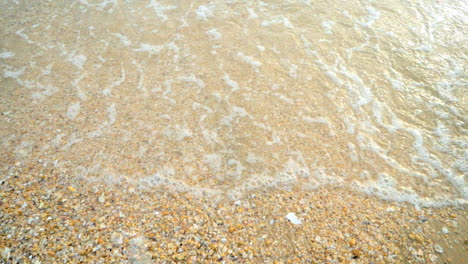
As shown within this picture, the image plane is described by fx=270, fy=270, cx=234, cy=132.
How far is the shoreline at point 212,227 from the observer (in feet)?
6.94

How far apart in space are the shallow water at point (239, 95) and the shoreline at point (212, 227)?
19cm

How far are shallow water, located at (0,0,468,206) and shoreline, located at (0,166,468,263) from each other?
19cm

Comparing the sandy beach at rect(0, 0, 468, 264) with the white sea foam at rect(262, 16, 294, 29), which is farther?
the white sea foam at rect(262, 16, 294, 29)

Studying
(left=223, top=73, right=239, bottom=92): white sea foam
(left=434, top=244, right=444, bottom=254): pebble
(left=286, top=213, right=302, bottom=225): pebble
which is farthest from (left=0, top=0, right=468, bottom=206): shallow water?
(left=434, top=244, right=444, bottom=254): pebble

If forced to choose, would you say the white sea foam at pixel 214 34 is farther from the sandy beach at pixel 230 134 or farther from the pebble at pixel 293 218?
the pebble at pixel 293 218

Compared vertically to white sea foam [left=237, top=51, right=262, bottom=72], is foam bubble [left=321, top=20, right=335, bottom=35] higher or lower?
higher

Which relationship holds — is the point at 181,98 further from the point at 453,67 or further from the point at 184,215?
the point at 453,67

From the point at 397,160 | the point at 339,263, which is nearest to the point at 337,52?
the point at 397,160

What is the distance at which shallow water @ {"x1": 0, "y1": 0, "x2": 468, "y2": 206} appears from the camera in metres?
2.88

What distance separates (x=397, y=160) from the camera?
10.0 feet

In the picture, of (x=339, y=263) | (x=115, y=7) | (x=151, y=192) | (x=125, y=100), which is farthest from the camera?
(x=115, y=7)

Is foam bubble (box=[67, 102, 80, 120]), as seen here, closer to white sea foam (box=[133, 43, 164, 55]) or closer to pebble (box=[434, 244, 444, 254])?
white sea foam (box=[133, 43, 164, 55])

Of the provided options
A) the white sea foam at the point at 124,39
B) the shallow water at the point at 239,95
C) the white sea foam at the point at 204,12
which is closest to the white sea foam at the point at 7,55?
the shallow water at the point at 239,95

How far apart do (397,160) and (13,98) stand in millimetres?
4694
